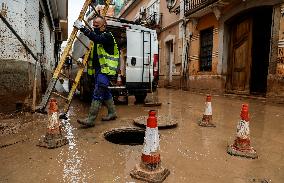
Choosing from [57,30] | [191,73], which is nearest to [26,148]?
[191,73]

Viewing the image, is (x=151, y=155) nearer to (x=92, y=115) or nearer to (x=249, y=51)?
(x=92, y=115)

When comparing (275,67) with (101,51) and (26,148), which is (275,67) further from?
(26,148)

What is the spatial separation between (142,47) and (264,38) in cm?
664

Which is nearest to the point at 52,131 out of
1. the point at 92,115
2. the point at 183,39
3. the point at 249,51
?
the point at 92,115

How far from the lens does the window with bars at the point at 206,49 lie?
42.0ft

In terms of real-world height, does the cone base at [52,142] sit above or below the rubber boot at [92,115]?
below

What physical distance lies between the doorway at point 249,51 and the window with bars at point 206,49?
1376mm

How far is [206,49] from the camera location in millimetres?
13156

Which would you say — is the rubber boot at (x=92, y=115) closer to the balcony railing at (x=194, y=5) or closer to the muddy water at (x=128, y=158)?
the muddy water at (x=128, y=158)

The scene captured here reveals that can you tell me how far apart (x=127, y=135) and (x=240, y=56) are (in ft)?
27.6

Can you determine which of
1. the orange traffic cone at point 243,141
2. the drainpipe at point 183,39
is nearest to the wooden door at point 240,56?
the drainpipe at point 183,39

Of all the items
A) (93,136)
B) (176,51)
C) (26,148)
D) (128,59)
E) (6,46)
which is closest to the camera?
(26,148)

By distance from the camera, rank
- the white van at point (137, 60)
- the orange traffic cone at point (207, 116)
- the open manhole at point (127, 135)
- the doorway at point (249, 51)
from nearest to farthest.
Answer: the open manhole at point (127, 135), the orange traffic cone at point (207, 116), the white van at point (137, 60), the doorway at point (249, 51)

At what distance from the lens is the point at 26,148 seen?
319 centimetres
